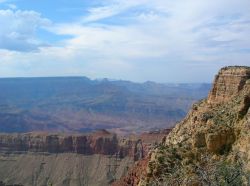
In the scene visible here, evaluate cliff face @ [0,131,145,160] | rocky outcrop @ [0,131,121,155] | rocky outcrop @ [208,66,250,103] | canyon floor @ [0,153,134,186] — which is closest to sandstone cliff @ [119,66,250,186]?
rocky outcrop @ [208,66,250,103]

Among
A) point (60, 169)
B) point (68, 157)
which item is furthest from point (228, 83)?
point (68, 157)

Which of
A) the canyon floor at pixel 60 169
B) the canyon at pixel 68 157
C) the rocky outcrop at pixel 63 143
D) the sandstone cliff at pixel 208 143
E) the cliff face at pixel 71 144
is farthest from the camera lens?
the rocky outcrop at pixel 63 143

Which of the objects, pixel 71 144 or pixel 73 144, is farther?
pixel 71 144

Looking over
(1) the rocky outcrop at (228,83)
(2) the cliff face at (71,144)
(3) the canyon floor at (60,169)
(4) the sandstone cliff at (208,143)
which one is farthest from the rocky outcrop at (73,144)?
(4) the sandstone cliff at (208,143)

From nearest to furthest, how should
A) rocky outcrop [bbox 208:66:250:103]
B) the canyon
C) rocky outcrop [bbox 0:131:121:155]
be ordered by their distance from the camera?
rocky outcrop [bbox 208:66:250:103] < the canyon < rocky outcrop [bbox 0:131:121:155]

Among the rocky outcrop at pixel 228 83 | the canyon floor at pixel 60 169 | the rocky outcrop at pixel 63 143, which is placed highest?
the rocky outcrop at pixel 228 83

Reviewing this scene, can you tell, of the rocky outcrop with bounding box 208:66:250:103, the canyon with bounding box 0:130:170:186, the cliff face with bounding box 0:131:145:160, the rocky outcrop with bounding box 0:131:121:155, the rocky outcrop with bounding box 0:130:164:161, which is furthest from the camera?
the rocky outcrop with bounding box 0:131:121:155

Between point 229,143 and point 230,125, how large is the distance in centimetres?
168

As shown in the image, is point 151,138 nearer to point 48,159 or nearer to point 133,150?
point 133,150

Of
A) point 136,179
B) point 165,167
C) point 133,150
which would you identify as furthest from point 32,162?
point 165,167

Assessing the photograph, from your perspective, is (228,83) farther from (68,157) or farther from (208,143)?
(68,157)

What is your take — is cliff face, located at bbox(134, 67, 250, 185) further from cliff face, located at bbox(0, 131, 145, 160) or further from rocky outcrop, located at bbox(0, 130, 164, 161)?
cliff face, located at bbox(0, 131, 145, 160)

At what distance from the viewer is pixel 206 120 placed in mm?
48031

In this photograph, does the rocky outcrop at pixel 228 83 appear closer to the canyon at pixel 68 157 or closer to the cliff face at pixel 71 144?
the canyon at pixel 68 157
